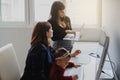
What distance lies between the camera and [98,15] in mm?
3447

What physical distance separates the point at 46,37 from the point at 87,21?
1.82 metres

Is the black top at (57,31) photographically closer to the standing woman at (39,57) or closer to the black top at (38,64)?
the standing woman at (39,57)

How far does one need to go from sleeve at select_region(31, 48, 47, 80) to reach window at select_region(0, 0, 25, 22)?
2.15m

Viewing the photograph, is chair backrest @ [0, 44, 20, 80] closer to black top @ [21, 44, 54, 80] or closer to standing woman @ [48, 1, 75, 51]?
black top @ [21, 44, 54, 80]

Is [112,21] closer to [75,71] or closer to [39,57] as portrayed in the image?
[75,71]

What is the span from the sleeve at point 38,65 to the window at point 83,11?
1950mm

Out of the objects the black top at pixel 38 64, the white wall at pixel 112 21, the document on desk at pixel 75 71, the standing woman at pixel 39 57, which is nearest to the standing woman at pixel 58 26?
the white wall at pixel 112 21

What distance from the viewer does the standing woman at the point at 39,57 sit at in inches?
63.3

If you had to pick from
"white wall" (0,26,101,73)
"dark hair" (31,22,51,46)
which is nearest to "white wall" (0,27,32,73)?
"white wall" (0,26,101,73)

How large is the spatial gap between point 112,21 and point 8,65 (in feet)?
5.21

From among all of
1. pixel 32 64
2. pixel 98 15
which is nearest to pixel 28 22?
pixel 98 15

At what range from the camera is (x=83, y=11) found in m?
3.49

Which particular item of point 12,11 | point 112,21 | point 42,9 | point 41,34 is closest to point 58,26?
point 112,21

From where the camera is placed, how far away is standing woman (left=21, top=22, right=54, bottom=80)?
161 cm
